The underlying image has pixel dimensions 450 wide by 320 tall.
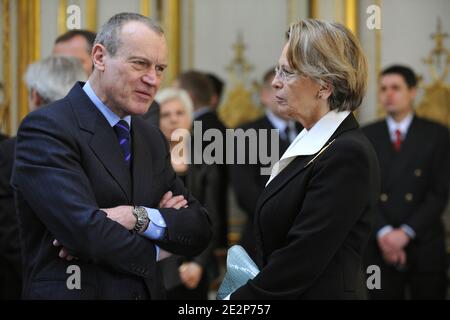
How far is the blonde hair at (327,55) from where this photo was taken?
2.57 meters

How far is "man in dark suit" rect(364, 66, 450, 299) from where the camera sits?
5156mm

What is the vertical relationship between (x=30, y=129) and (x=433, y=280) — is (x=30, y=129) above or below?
above

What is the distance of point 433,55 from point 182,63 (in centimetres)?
195

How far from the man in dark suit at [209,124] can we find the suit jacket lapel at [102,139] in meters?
1.94

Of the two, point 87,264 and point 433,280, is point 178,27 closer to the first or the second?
point 433,280

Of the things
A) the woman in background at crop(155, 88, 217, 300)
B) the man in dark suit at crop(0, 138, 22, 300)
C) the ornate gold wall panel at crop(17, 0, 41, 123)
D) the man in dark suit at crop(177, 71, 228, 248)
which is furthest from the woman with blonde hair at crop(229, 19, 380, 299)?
the ornate gold wall panel at crop(17, 0, 41, 123)

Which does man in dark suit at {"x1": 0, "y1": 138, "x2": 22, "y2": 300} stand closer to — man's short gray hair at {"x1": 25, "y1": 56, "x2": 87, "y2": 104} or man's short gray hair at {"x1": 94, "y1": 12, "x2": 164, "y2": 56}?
man's short gray hair at {"x1": 25, "y1": 56, "x2": 87, "y2": 104}

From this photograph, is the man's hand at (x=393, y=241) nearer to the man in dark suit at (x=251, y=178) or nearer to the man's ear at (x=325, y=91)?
the man in dark suit at (x=251, y=178)

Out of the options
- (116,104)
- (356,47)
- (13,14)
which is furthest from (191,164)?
(13,14)

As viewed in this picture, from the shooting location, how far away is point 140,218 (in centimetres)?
274

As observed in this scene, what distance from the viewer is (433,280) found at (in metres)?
5.25

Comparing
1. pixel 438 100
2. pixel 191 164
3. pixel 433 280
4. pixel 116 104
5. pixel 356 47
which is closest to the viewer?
pixel 356 47

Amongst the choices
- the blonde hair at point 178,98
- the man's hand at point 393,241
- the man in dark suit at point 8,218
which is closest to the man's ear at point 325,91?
the man in dark suit at point 8,218

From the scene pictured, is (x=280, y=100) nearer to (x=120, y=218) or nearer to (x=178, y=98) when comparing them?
(x=120, y=218)
